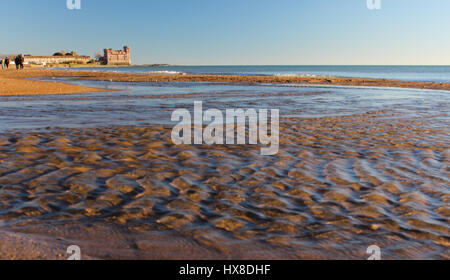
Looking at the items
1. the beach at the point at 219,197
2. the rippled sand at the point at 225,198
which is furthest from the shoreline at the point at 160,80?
the rippled sand at the point at 225,198

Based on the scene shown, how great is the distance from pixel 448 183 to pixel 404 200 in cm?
123

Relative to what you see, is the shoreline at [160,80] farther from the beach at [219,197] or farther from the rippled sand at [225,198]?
the rippled sand at [225,198]

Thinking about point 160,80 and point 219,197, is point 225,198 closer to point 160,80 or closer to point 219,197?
point 219,197

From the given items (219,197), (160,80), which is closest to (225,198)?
(219,197)

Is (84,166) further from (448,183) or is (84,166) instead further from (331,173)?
(448,183)

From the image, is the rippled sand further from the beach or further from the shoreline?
the shoreline

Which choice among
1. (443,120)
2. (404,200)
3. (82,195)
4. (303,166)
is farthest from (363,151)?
(443,120)

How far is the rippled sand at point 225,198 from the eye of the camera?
145 inches

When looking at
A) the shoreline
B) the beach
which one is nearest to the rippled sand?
the beach

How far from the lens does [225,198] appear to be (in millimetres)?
4867

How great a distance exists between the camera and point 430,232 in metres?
4.04

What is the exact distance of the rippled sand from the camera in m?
3.69

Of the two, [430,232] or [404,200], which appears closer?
[430,232]
